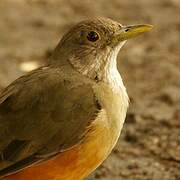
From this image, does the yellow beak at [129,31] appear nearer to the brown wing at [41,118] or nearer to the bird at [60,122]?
the bird at [60,122]

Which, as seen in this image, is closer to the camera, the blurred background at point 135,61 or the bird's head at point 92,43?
the bird's head at point 92,43

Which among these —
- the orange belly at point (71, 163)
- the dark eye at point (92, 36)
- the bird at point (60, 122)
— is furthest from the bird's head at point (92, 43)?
the orange belly at point (71, 163)

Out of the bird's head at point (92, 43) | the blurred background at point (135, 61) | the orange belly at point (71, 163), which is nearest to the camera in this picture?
the orange belly at point (71, 163)

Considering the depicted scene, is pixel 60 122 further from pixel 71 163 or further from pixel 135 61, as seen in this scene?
pixel 135 61

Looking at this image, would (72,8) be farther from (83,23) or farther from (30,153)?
(30,153)

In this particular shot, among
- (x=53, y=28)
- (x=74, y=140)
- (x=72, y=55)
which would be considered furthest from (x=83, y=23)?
(x=53, y=28)

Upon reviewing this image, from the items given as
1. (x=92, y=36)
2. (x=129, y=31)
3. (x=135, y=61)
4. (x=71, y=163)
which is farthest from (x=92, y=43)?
(x=135, y=61)
